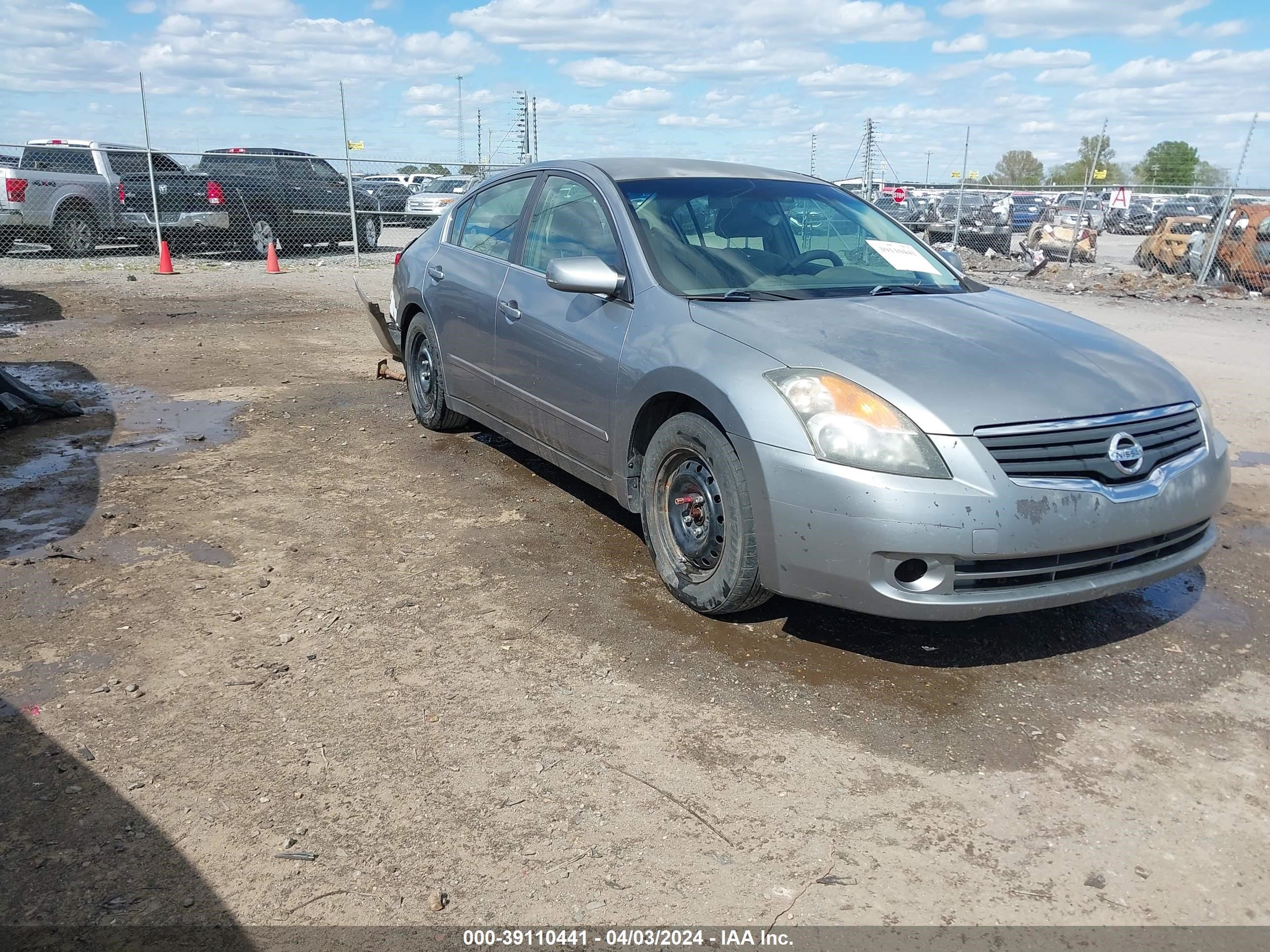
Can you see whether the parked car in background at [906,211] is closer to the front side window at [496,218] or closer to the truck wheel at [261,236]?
the truck wheel at [261,236]

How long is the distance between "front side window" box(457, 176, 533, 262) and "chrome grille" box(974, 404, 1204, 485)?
2.84 metres

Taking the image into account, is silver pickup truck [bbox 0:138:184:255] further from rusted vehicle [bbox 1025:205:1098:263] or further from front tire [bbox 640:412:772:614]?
rusted vehicle [bbox 1025:205:1098:263]

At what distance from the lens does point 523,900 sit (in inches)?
92.5

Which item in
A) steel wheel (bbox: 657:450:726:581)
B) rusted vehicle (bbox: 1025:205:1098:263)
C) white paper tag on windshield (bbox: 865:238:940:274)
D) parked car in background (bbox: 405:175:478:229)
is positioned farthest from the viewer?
parked car in background (bbox: 405:175:478:229)

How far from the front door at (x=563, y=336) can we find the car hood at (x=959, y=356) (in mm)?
549

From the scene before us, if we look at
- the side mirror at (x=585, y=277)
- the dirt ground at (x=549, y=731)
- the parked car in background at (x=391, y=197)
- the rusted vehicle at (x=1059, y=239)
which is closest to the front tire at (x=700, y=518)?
the dirt ground at (x=549, y=731)

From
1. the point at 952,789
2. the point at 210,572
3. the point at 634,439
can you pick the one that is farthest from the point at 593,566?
the point at 952,789

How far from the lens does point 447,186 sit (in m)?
27.5

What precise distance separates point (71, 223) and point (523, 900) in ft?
56.6

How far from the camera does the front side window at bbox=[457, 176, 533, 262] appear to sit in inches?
204

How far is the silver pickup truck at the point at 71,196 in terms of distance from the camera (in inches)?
608

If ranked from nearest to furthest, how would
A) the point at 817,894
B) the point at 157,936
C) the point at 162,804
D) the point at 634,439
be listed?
the point at 157,936 → the point at 817,894 → the point at 162,804 → the point at 634,439

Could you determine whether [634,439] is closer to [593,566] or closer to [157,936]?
[593,566]

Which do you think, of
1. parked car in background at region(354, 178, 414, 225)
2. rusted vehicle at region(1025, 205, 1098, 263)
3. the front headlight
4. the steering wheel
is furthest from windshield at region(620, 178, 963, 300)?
parked car in background at region(354, 178, 414, 225)
